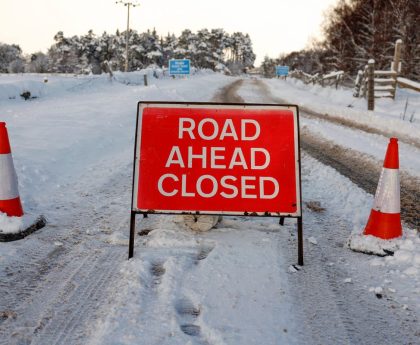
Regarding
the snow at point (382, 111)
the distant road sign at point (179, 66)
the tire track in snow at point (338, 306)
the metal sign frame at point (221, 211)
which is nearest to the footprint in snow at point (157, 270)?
the metal sign frame at point (221, 211)

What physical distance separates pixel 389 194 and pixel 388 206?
111 millimetres

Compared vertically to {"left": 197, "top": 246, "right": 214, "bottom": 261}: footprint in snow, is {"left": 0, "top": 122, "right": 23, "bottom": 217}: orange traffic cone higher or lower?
higher

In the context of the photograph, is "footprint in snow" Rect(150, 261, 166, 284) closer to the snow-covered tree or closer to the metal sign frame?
the metal sign frame

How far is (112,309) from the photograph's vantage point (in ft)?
7.97

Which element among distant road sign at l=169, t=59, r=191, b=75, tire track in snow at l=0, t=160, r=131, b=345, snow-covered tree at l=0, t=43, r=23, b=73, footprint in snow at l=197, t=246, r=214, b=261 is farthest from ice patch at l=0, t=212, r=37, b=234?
snow-covered tree at l=0, t=43, r=23, b=73

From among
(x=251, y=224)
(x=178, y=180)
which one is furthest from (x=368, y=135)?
(x=178, y=180)

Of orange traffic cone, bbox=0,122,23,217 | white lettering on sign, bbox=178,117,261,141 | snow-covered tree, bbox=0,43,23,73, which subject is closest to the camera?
white lettering on sign, bbox=178,117,261,141

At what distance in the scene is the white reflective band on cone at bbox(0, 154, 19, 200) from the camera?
3.72 m

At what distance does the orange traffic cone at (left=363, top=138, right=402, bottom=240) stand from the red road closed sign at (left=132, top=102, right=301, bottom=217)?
83cm

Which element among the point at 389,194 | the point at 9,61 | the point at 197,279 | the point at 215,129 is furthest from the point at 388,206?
the point at 9,61

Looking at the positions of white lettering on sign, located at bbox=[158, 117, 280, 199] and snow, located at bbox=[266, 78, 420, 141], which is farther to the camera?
snow, located at bbox=[266, 78, 420, 141]

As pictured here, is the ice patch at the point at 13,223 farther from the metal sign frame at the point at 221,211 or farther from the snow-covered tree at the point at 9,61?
the snow-covered tree at the point at 9,61

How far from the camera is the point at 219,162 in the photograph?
3400mm

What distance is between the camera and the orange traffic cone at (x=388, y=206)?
3473 millimetres
